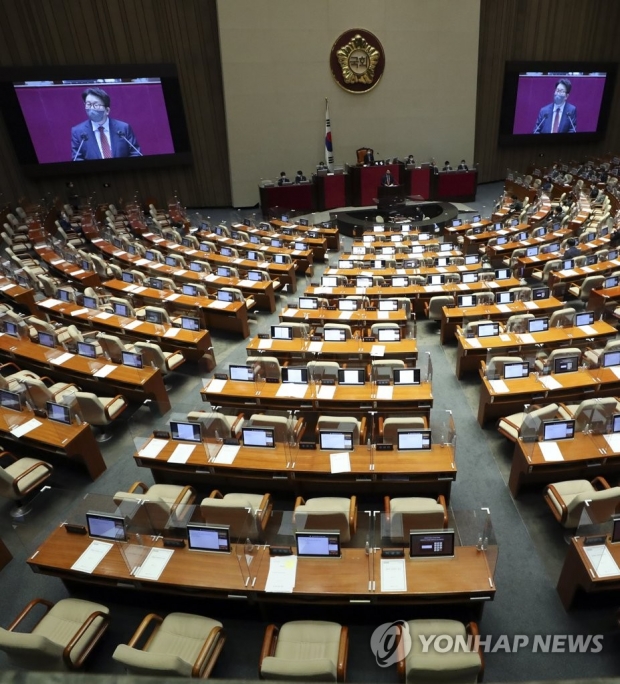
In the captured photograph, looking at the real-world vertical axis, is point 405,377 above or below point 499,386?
above

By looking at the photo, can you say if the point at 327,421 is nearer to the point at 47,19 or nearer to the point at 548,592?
the point at 548,592

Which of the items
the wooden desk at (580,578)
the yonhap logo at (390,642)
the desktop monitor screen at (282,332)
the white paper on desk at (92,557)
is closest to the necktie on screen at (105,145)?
the desktop monitor screen at (282,332)

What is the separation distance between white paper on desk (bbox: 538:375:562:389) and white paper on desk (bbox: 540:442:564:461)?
1.17 meters

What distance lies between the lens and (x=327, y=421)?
5066mm

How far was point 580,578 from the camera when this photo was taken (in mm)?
3648

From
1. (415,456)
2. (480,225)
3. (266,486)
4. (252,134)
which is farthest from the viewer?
(252,134)

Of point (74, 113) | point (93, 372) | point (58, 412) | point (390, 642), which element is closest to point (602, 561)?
point (390, 642)

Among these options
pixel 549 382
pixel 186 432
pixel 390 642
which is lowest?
pixel 390 642

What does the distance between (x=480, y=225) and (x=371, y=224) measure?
129 inches

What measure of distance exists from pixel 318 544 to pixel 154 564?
4.31ft

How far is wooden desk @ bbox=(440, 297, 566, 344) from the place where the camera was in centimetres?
794

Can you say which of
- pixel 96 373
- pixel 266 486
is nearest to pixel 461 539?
pixel 266 486

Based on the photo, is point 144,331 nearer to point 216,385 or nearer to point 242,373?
point 216,385

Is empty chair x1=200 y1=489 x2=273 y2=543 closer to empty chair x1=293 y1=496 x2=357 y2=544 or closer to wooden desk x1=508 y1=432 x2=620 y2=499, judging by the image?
empty chair x1=293 y1=496 x2=357 y2=544
